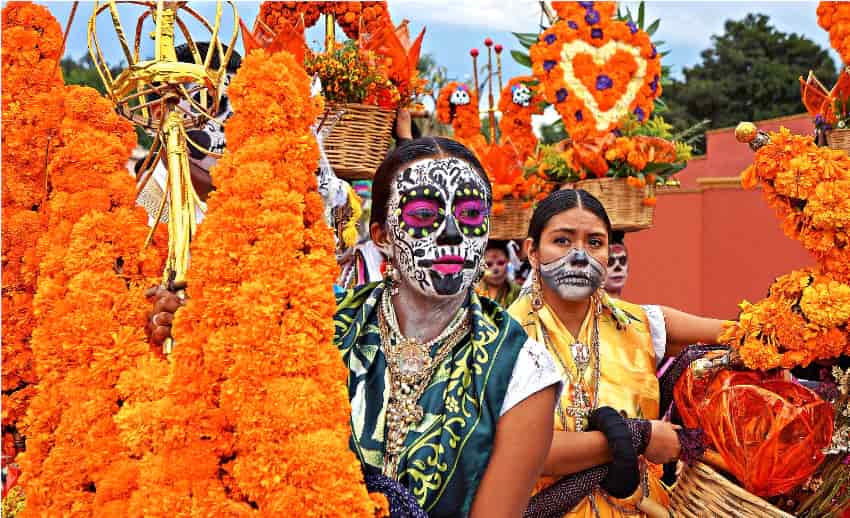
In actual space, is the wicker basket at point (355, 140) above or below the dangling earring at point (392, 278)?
above

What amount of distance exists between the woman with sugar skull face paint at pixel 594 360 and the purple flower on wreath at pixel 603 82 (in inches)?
67.1

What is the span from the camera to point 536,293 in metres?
3.38

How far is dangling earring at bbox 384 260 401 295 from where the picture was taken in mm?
2365

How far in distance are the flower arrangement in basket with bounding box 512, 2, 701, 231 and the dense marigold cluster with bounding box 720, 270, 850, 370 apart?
71.6 inches

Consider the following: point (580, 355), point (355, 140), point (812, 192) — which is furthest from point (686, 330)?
point (355, 140)

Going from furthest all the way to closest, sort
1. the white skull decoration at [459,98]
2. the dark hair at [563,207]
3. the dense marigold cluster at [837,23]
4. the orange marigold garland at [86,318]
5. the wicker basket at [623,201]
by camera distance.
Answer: the white skull decoration at [459,98] → the wicker basket at [623,201] → the dense marigold cluster at [837,23] → the dark hair at [563,207] → the orange marigold garland at [86,318]

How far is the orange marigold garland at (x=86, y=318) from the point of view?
A: 2.15 meters

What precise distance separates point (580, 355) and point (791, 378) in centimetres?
78

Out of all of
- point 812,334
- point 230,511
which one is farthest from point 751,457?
point 230,511

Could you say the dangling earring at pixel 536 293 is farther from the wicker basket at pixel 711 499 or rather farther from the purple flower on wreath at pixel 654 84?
the purple flower on wreath at pixel 654 84

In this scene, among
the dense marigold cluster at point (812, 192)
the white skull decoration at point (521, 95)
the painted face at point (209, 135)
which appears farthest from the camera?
the white skull decoration at point (521, 95)

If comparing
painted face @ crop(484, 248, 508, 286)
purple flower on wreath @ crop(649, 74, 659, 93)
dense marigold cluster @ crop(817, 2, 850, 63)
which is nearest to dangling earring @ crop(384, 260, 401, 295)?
dense marigold cluster @ crop(817, 2, 850, 63)

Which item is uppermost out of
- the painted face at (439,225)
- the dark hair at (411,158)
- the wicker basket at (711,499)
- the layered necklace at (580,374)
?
the dark hair at (411,158)

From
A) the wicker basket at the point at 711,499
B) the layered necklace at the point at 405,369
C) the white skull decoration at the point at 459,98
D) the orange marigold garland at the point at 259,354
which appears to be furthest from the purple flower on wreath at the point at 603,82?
the orange marigold garland at the point at 259,354
